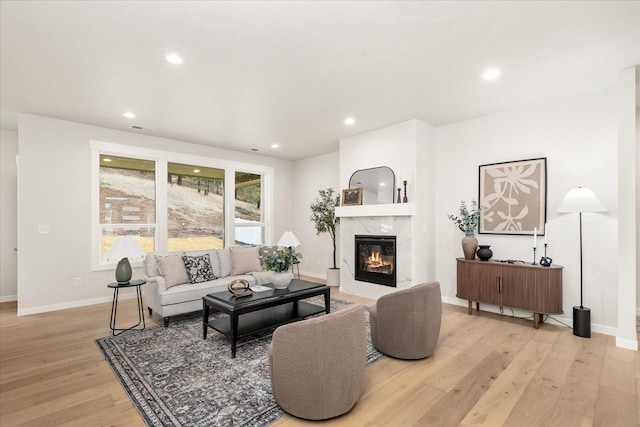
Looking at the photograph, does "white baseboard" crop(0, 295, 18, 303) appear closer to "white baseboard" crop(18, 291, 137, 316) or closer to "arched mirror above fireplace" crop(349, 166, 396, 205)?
"white baseboard" crop(18, 291, 137, 316)

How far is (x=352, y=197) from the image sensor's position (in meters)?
5.41

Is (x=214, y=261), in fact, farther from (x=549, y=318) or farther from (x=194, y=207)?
(x=549, y=318)

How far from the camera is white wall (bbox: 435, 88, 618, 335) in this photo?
11.5 feet

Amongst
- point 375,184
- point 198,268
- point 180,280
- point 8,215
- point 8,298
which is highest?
point 375,184

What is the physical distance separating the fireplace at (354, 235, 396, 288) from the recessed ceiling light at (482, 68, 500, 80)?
2.49 meters

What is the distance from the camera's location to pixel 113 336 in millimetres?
3447

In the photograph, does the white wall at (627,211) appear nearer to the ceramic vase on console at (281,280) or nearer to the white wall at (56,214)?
the ceramic vase on console at (281,280)

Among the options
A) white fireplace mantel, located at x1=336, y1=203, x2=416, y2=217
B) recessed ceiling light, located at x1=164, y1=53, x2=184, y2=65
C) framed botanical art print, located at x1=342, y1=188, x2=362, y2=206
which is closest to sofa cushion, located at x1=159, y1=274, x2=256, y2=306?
white fireplace mantel, located at x1=336, y1=203, x2=416, y2=217

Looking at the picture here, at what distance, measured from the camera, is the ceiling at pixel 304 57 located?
2.26 metres

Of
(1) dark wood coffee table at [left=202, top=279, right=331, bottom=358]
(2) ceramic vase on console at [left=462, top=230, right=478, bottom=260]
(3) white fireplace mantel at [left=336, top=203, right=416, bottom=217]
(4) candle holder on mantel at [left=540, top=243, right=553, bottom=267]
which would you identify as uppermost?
(3) white fireplace mantel at [left=336, top=203, right=416, bottom=217]

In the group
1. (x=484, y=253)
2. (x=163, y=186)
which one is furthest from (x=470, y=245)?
(x=163, y=186)

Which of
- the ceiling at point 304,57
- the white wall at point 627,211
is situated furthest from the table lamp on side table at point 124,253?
the white wall at point 627,211

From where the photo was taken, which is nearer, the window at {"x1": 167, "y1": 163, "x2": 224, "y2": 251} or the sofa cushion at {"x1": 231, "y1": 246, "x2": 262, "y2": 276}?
the sofa cushion at {"x1": 231, "y1": 246, "x2": 262, "y2": 276}

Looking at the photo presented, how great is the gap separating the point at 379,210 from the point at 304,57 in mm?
2750
